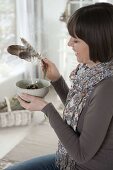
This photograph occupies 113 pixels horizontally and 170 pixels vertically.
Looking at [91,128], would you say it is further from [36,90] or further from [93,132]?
[36,90]

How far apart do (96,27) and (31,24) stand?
7.63ft

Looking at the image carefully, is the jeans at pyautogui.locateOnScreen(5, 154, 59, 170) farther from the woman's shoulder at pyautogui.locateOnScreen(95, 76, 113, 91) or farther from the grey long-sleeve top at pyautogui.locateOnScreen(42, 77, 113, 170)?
the woman's shoulder at pyautogui.locateOnScreen(95, 76, 113, 91)

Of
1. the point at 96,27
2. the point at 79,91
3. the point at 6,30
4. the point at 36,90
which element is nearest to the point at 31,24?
the point at 6,30

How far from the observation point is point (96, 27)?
923 mm

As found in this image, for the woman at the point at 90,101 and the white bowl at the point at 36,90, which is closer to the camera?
the woman at the point at 90,101

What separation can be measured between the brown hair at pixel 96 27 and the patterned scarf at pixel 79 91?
0.06 m

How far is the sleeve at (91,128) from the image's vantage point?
2.99ft

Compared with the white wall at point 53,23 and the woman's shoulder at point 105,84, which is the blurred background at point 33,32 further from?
the woman's shoulder at point 105,84

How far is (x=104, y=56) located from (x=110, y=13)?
0.13 metres

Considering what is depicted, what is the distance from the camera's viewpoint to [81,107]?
1034 mm

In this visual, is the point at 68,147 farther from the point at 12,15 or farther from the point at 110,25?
the point at 12,15

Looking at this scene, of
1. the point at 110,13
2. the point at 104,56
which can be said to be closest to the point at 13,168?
the point at 104,56

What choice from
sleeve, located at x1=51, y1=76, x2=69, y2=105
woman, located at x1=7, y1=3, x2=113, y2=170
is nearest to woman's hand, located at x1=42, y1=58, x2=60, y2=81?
sleeve, located at x1=51, y1=76, x2=69, y2=105

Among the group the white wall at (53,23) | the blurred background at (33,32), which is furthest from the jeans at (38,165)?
the white wall at (53,23)
